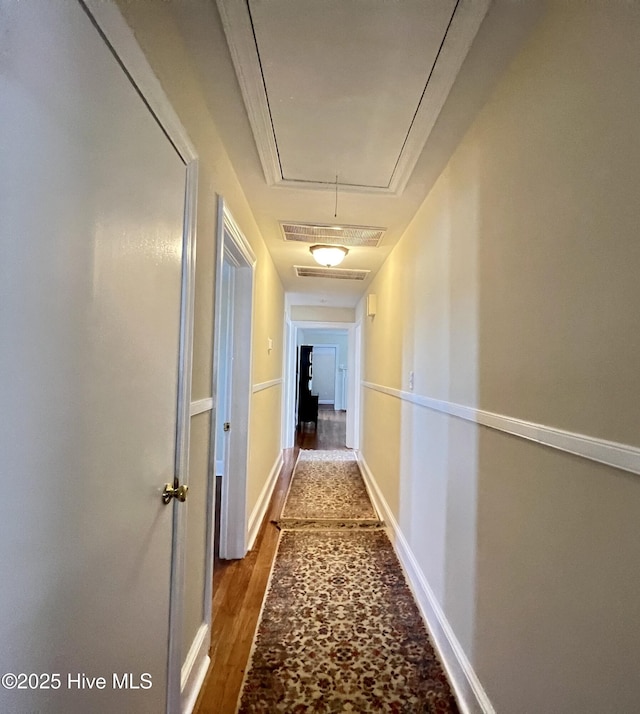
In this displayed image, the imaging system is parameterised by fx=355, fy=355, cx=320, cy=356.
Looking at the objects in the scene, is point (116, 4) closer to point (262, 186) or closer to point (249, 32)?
point (249, 32)

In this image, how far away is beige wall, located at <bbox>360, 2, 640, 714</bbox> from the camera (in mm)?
726

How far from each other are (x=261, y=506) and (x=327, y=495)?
0.78m

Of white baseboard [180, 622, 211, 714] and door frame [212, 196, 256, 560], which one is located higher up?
door frame [212, 196, 256, 560]

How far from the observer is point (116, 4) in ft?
2.42

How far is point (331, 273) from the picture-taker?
3.73 metres

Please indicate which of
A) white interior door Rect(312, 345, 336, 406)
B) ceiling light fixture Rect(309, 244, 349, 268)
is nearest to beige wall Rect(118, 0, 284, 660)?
ceiling light fixture Rect(309, 244, 349, 268)

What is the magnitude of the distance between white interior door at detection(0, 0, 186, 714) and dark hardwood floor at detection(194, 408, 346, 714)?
534 millimetres

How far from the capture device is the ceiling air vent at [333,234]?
2445 millimetres

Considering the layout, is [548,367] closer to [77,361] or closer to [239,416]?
[77,361]

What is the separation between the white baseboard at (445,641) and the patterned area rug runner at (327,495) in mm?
597

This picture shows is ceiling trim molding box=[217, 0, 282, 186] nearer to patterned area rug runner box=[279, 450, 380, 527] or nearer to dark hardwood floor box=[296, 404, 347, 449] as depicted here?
patterned area rug runner box=[279, 450, 380, 527]

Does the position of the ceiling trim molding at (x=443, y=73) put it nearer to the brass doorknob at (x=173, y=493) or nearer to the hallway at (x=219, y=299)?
the hallway at (x=219, y=299)

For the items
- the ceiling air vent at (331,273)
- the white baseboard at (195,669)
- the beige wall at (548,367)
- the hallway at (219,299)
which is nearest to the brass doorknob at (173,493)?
the hallway at (219,299)

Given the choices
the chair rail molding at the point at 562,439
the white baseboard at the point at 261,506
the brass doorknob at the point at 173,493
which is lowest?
the white baseboard at the point at 261,506
